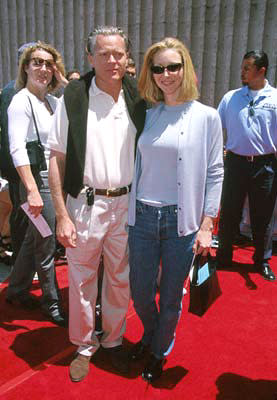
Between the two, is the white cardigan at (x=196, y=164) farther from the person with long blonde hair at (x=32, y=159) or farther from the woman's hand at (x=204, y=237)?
the person with long blonde hair at (x=32, y=159)

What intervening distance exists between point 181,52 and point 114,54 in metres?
0.35

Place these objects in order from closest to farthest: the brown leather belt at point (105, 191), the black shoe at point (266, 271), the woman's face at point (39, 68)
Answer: the brown leather belt at point (105, 191) < the woman's face at point (39, 68) < the black shoe at point (266, 271)

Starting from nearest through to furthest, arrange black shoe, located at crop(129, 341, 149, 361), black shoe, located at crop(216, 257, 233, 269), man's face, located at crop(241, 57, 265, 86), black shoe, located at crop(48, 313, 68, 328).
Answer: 1. black shoe, located at crop(129, 341, 149, 361)
2. black shoe, located at crop(48, 313, 68, 328)
3. man's face, located at crop(241, 57, 265, 86)
4. black shoe, located at crop(216, 257, 233, 269)

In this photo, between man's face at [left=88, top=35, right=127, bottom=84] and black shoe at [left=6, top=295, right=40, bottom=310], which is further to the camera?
black shoe at [left=6, top=295, right=40, bottom=310]

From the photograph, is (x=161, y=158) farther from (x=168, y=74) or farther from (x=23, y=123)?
(x=23, y=123)

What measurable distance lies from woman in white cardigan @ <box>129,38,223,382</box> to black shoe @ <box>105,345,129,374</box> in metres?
0.40

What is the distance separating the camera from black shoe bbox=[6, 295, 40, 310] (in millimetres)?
3137

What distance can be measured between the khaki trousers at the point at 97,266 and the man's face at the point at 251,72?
2135 mm

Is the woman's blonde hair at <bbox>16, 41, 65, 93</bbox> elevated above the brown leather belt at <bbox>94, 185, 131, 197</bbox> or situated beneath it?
elevated above

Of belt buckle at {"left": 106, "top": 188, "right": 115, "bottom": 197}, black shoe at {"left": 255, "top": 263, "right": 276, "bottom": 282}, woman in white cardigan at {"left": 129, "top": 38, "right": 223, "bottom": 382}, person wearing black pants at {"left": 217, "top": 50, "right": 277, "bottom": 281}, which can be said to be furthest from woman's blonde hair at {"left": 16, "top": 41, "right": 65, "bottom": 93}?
black shoe at {"left": 255, "top": 263, "right": 276, "bottom": 282}

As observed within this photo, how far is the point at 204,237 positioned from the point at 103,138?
0.76m

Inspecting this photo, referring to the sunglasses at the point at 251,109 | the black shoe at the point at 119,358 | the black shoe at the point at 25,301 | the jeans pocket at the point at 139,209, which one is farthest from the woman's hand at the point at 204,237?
the sunglasses at the point at 251,109

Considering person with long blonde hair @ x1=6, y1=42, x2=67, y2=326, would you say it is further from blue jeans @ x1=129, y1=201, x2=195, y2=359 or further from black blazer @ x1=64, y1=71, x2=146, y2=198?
blue jeans @ x1=129, y1=201, x2=195, y2=359

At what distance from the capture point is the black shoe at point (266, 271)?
377cm
